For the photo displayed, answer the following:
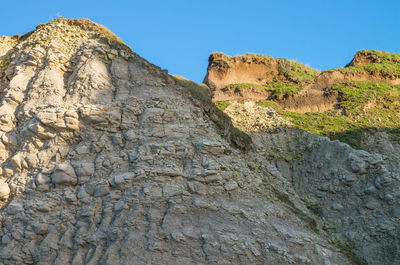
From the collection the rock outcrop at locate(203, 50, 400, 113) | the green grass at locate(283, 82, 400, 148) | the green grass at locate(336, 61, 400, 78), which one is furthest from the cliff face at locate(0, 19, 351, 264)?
the green grass at locate(336, 61, 400, 78)

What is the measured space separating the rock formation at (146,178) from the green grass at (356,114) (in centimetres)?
335

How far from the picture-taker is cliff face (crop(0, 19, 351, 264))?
7910 millimetres

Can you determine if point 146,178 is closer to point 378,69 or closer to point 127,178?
point 127,178

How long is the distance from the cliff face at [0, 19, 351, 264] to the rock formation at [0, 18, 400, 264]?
3cm

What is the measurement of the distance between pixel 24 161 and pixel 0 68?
6137 millimetres

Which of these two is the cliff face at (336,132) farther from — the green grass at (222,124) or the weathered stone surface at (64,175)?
the weathered stone surface at (64,175)

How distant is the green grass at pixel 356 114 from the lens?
16891 millimetres

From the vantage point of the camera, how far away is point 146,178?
885cm

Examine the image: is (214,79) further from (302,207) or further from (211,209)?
(211,209)

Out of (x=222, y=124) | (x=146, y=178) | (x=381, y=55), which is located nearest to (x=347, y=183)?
(x=222, y=124)

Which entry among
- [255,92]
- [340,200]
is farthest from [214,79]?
[340,200]


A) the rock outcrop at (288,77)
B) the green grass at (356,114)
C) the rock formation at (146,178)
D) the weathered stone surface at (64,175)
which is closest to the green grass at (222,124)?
the rock formation at (146,178)

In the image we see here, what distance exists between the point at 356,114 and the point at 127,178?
608 inches

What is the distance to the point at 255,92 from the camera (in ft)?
81.8
